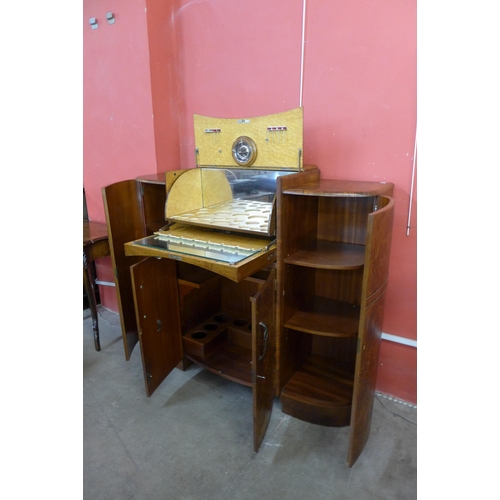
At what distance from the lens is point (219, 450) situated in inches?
66.4

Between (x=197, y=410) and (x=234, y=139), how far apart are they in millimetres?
1472

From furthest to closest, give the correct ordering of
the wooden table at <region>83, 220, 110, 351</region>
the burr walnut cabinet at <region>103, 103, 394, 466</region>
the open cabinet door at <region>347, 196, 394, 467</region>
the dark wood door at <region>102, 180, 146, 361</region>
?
the wooden table at <region>83, 220, 110, 351</region>, the dark wood door at <region>102, 180, 146, 361</region>, the burr walnut cabinet at <region>103, 103, 394, 466</region>, the open cabinet door at <region>347, 196, 394, 467</region>

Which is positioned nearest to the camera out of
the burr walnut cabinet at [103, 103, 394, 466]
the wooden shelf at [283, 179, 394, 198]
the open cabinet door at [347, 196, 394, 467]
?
the open cabinet door at [347, 196, 394, 467]

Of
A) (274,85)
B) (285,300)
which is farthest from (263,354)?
(274,85)

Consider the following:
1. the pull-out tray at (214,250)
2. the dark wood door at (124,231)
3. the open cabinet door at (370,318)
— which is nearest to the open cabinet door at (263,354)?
the pull-out tray at (214,250)

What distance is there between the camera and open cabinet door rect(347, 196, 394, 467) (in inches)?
49.9

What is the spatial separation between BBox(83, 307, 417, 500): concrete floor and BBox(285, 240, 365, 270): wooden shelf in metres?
0.89

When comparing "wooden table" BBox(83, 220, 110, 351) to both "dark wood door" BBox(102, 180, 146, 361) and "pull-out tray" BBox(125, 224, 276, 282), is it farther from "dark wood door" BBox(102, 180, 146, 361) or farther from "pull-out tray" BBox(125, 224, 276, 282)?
"pull-out tray" BBox(125, 224, 276, 282)

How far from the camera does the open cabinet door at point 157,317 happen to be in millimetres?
1850

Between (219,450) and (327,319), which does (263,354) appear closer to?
(327,319)

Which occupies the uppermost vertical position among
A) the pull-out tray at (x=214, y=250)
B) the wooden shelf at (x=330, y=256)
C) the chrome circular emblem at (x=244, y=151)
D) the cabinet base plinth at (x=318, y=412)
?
the chrome circular emblem at (x=244, y=151)

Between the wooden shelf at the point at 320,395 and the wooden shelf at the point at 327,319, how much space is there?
38 centimetres

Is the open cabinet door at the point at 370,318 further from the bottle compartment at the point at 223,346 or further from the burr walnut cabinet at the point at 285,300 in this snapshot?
the bottle compartment at the point at 223,346

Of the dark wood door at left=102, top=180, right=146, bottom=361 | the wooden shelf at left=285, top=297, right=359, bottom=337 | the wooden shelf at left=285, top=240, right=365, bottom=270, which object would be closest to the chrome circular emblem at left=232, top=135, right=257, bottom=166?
the wooden shelf at left=285, top=240, right=365, bottom=270
